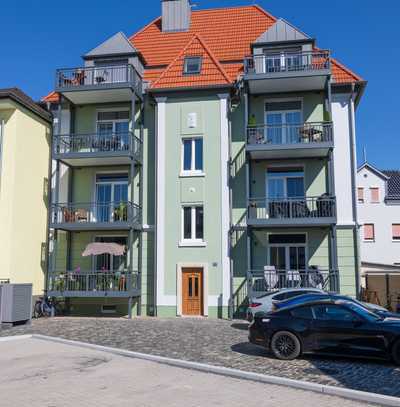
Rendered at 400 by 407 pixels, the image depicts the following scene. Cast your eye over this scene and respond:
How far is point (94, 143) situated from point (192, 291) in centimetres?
817

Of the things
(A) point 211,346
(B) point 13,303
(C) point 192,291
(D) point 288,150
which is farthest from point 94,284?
(D) point 288,150

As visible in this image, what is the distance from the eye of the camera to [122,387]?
8727mm

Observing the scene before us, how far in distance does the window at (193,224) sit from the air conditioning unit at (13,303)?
702 cm

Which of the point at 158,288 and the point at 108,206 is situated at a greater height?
the point at 108,206

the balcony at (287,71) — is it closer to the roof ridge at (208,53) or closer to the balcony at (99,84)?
the roof ridge at (208,53)

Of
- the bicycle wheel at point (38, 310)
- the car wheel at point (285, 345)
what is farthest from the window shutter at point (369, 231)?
the car wheel at point (285, 345)

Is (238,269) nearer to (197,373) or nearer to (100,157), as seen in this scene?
(100,157)

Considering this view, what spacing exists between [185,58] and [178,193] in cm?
662

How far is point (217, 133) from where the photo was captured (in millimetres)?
22234

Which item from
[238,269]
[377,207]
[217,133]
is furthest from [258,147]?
[377,207]

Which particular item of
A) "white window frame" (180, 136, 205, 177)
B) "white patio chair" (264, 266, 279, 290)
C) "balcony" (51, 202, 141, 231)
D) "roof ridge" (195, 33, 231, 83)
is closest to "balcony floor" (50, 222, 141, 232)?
"balcony" (51, 202, 141, 231)

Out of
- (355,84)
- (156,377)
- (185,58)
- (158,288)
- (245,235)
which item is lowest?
(156,377)

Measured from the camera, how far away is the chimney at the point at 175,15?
27188 millimetres

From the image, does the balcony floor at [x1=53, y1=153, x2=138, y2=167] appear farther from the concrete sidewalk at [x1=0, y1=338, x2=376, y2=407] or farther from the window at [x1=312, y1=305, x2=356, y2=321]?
the window at [x1=312, y1=305, x2=356, y2=321]
